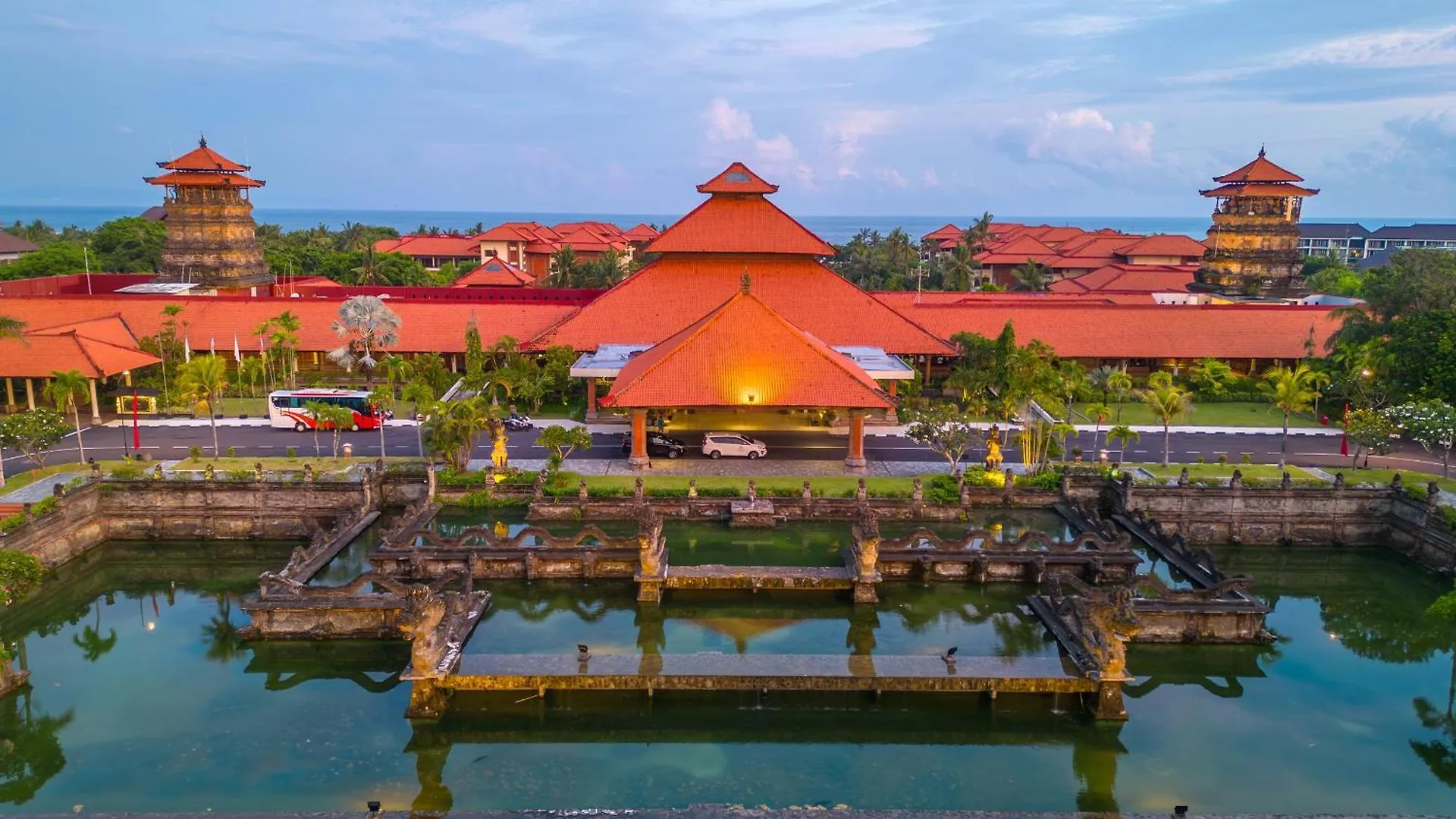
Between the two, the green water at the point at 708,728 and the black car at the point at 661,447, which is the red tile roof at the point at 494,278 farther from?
the green water at the point at 708,728

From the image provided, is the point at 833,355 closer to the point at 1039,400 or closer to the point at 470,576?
the point at 1039,400

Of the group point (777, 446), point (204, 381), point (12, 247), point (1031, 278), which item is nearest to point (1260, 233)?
point (1031, 278)

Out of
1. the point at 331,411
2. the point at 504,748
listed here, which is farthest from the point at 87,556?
the point at 504,748

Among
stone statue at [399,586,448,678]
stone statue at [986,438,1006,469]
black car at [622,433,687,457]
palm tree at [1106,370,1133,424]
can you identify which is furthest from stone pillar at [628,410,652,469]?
palm tree at [1106,370,1133,424]

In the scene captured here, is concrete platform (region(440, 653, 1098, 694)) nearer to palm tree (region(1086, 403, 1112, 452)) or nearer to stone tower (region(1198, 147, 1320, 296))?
palm tree (region(1086, 403, 1112, 452))

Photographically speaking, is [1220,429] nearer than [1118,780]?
No
